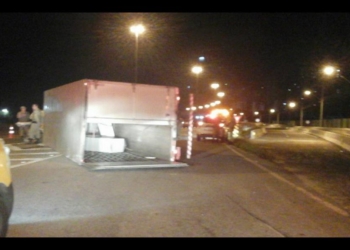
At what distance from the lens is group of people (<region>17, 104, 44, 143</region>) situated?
2361cm

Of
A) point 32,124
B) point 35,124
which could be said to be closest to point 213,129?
point 35,124

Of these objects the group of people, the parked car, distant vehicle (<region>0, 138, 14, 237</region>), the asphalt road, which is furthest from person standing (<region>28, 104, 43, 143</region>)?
distant vehicle (<region>0, 138, 14, 237</region>)

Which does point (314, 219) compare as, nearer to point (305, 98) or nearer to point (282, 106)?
point (305, 98)

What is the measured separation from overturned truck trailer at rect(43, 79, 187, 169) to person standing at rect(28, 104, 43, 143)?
3820 mm

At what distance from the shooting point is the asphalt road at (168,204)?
788cm

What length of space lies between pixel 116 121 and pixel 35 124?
9.63 metres

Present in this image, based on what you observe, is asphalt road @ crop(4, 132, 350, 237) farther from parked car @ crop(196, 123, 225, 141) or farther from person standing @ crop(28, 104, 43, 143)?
parked car @ crop(196, 123, 225, 141)

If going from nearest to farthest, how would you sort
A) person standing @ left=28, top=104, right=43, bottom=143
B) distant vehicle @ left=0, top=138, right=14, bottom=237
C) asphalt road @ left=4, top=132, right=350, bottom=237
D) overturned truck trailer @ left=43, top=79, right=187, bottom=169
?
distant vehicle @ left=0, top=138, right=14, bottom=237 → asphalt road @ left=4, top=132, right=350, bottom=237 → overturned truck trailer @ left=43, top=79, right=187, bottom=169 → person standing @ left=28, top=104, right=43, bottom=143

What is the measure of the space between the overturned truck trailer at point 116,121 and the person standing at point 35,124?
382cm

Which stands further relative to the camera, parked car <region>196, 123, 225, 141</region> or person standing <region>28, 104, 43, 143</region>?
parked car <region>196, 123, 225, 141</region>

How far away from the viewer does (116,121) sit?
15.7m

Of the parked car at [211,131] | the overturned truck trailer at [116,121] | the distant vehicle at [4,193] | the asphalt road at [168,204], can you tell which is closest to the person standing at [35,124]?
the overturned truck trailer at [116,121]

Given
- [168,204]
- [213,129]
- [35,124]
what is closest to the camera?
[168,204]

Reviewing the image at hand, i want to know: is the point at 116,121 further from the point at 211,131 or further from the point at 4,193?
the point at 211,131
